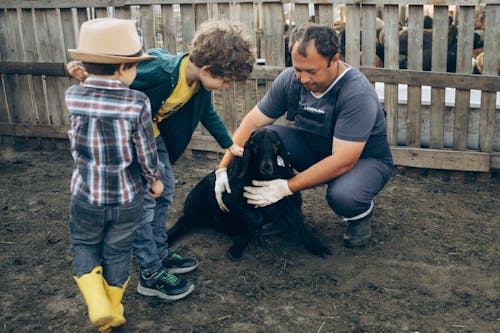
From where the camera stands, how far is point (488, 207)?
16.8 ft

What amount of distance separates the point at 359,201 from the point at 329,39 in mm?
1122

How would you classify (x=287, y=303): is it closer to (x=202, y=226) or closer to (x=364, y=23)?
(x=202, y=226)

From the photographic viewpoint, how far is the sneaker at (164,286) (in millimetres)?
3693

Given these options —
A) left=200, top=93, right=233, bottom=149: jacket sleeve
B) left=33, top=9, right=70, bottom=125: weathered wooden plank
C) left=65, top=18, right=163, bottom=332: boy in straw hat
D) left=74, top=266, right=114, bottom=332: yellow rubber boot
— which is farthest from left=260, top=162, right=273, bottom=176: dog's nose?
left=33, top=9, right=70, bottom=125: weathered wooden plank

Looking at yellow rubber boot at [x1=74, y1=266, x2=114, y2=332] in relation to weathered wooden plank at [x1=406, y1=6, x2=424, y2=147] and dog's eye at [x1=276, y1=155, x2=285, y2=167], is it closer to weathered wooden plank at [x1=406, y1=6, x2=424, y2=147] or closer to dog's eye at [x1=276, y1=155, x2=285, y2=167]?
dog's eye at [x1=276, y1=155, x2=285, y2=167]

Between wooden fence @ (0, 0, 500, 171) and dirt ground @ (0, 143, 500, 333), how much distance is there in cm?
61

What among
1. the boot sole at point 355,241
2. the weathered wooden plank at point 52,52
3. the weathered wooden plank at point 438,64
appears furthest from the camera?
the weathered wooden plank at point 52,52

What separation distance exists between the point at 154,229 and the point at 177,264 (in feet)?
1.07

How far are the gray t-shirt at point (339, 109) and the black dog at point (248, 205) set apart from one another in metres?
0.44

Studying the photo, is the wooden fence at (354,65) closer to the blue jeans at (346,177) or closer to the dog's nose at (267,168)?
the blue jeans at (346,177)

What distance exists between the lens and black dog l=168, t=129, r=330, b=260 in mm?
4012

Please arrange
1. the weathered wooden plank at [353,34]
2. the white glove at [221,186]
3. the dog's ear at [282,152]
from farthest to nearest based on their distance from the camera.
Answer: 1. the weathered wooden plank at [353,34]
2. the white glove at [221,186]
3. the dog's ear at [282,152]

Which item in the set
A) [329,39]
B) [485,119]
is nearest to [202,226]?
[329,39]

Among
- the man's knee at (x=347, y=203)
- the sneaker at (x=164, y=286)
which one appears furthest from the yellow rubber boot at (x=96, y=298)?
the man's knee at (x=347, y=203)
